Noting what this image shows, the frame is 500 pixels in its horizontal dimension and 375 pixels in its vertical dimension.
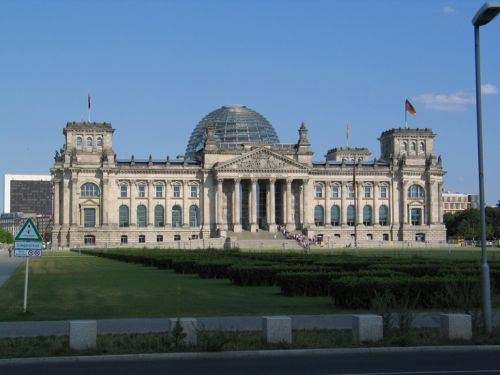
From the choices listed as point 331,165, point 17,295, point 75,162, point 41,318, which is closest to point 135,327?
point 41,318

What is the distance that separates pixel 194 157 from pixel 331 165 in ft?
85.8

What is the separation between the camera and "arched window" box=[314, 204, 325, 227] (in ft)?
478

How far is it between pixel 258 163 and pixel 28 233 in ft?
360

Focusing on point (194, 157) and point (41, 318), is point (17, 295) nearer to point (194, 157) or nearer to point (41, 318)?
point (41, 318)

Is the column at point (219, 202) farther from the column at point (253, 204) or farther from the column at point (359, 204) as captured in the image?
the column at point (359, 204)

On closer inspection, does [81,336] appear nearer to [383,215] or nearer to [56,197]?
[56,197]

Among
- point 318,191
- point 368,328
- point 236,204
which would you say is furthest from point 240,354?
point 318,191

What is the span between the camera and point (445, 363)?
752 inches

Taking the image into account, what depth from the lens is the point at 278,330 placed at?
70.4 ft

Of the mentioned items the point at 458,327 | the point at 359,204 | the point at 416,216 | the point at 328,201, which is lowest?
the point at 458,327

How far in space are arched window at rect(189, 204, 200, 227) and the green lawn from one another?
91.2 meters

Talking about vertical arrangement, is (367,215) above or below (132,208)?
below

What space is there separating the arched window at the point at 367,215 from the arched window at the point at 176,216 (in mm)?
33405

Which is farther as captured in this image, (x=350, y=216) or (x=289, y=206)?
(x=350, y=216)
